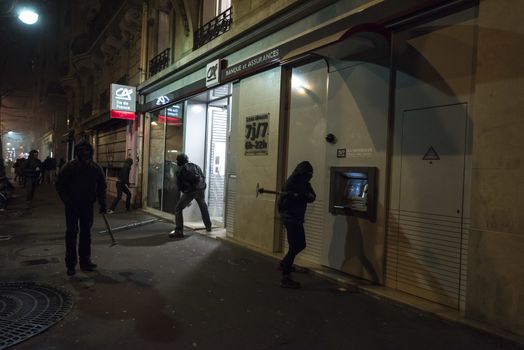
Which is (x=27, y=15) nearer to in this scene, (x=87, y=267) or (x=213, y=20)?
(x=213, y=20)

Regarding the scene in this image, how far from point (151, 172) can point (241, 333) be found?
10.4 meters

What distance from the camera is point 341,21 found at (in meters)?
5.44

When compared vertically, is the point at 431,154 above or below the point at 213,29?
below

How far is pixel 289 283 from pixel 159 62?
10159 millimetres

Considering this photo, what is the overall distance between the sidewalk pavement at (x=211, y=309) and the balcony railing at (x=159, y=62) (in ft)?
24.3

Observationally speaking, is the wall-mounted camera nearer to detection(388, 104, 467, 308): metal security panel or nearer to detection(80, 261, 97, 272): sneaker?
detection(388, 104, 467, 308): metal security panel

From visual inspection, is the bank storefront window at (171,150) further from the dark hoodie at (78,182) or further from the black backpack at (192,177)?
A: the dark hoodie at (78,182)

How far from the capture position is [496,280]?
3703 mm

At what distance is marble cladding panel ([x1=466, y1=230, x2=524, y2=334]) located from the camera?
11.7 feet

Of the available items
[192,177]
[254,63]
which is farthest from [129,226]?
[254,63]

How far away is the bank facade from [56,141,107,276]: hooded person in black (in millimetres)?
2970

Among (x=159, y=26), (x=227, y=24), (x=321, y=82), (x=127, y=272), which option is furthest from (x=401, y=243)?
(x=159, y=26)

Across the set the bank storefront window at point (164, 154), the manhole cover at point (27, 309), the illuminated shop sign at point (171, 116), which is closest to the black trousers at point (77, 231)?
the manhole cover at point (27, 309)

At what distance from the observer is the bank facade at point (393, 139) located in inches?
148
